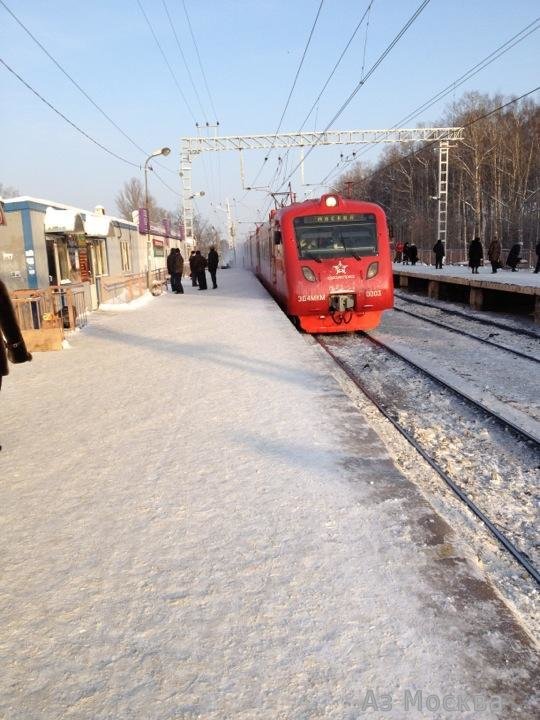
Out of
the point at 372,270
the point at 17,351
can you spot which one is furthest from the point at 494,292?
the point at 17,351

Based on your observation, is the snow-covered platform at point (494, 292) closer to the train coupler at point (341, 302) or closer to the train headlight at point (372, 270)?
the train headlight at point (372, 270)

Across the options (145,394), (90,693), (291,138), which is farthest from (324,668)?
(291,138)

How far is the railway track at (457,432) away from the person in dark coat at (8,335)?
11.4 ft

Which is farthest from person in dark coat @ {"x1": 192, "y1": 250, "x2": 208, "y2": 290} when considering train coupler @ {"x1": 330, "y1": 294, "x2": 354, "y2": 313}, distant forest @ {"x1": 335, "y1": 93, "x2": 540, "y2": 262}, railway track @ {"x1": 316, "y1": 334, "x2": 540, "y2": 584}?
distant forest @ {"x1": 335, "y1": 93, "x2": 540, "y2": 262}

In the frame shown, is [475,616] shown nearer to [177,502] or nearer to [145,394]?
[177,502]

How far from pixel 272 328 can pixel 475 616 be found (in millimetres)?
8561

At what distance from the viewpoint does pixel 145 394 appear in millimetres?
6156

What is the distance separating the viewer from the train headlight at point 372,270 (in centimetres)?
1073

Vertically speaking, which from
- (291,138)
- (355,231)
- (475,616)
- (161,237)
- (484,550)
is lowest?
(484,550)

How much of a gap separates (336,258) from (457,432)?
566 cm

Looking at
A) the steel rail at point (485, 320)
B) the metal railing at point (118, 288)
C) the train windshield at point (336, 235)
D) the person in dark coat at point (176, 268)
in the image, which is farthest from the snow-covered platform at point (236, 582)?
the person in dark coat at point (176, 268)

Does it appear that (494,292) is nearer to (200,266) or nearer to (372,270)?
(372,270)

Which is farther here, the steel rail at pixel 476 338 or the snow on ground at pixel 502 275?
the snow on ground at pixel 502 275

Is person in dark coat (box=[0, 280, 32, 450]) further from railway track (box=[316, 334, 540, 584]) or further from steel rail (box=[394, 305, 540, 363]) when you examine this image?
steel rail (box=[394, 305, 540, 363])
